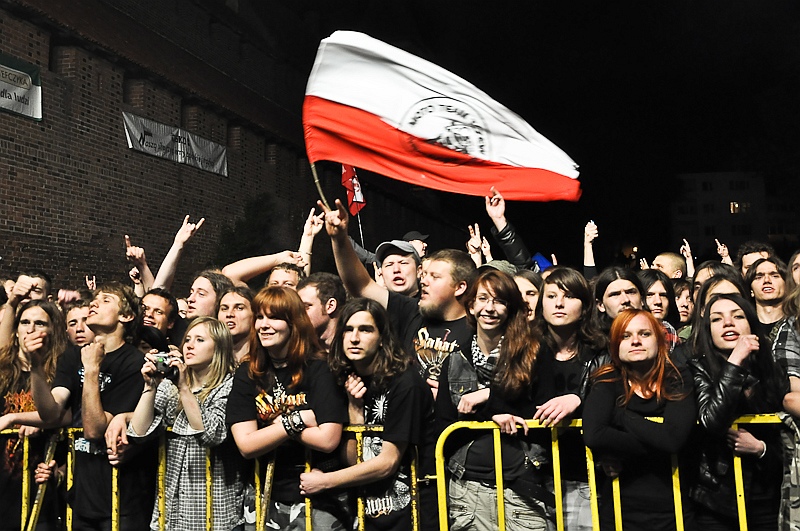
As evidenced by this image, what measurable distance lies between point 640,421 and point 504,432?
2.07 ft

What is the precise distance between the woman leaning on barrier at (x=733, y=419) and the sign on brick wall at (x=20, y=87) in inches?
499

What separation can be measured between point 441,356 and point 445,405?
460 mm

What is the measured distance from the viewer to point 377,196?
3344cm

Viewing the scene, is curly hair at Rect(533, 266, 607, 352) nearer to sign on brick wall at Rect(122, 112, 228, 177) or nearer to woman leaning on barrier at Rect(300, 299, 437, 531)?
woman leaning on barrier at Rect(300, 299, 437, 531)

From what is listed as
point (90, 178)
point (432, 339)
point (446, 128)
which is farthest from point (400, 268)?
point (90, 178)

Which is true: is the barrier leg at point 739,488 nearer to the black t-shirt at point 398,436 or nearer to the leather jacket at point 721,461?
the leather jacket at point 721,461

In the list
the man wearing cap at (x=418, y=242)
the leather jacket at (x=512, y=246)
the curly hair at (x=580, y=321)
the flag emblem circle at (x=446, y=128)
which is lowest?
the curly hair at (x=580, y=321)

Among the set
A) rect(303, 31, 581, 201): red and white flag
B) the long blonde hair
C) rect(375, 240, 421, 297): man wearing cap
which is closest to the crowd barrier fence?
the long blonde hair

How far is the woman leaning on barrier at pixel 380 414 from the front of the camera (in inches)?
156

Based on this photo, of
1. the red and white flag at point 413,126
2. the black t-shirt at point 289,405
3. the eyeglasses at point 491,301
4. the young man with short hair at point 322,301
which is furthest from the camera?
the red and white flag at point 413,126

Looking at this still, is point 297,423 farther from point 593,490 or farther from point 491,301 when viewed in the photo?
point 593,490

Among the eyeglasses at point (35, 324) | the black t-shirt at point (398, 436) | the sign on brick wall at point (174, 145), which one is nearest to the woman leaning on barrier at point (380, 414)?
the black t-shirt at point (398, 436)

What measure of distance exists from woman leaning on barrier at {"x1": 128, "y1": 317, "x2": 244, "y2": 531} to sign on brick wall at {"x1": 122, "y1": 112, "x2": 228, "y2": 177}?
13.7 meters

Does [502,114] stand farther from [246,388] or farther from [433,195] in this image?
[433,195]
